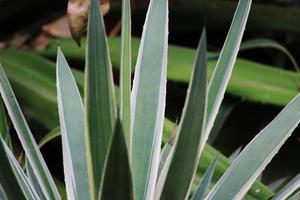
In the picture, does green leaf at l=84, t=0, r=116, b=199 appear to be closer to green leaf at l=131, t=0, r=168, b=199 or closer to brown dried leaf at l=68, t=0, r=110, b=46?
green leaf at l=131, t=0, r=168, b=199

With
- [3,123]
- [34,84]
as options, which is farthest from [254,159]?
[34,84]

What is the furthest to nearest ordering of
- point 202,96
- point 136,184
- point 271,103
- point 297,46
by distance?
point 297,46 < point 271,103 < point 136,184 < point 202,96

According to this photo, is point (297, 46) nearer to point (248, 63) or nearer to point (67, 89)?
point (248, 63)

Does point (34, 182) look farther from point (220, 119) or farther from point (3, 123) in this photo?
point (220, 119)

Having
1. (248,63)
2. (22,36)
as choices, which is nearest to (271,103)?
(248,63)

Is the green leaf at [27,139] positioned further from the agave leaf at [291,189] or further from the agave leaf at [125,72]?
the agave leaf at [291,189]

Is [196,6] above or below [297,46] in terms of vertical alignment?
above

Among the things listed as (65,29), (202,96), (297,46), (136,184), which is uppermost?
(202,96)
